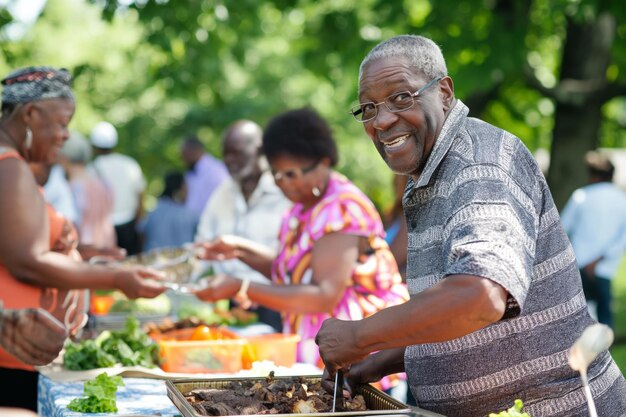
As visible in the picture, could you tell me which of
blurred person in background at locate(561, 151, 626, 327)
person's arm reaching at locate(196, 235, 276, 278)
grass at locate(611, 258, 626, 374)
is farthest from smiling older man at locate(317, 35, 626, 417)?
blurred person in background at locate(561, 151, 626, 327)

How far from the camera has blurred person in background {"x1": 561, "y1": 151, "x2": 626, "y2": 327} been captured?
8.06 meters

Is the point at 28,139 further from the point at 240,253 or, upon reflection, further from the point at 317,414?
the point at 317,414

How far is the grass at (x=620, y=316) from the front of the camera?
9033 mm

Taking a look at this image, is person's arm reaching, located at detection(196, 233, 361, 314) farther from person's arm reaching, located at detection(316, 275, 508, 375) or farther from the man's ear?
person's arm reaching, located at detection(316, 275, 508, 375)

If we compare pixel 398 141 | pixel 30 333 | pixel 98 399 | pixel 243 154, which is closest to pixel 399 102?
pixel 398 141

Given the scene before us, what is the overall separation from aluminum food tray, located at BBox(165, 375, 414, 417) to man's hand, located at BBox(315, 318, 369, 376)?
122 millimetres

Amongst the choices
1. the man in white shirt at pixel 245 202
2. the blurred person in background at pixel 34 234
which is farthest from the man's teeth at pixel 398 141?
the man in white shirt at pixel 245 202

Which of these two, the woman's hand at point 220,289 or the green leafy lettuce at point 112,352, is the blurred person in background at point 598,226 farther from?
the green leafy lettuce at point 112,352

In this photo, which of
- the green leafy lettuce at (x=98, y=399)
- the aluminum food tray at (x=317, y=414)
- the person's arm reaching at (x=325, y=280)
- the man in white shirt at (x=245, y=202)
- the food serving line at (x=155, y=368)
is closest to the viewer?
the aluminum food tray at (x=317, y=414)

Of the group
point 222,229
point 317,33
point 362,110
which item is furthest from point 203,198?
point 362,110

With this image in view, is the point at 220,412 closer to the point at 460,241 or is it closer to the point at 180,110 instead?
the point at 460,241

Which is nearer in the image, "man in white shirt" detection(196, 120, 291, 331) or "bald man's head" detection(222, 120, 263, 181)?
"man in white shirt" detection(196, 120, 291, 331)

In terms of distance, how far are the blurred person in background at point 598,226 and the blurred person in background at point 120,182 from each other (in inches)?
180

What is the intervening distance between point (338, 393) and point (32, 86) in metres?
2.01
